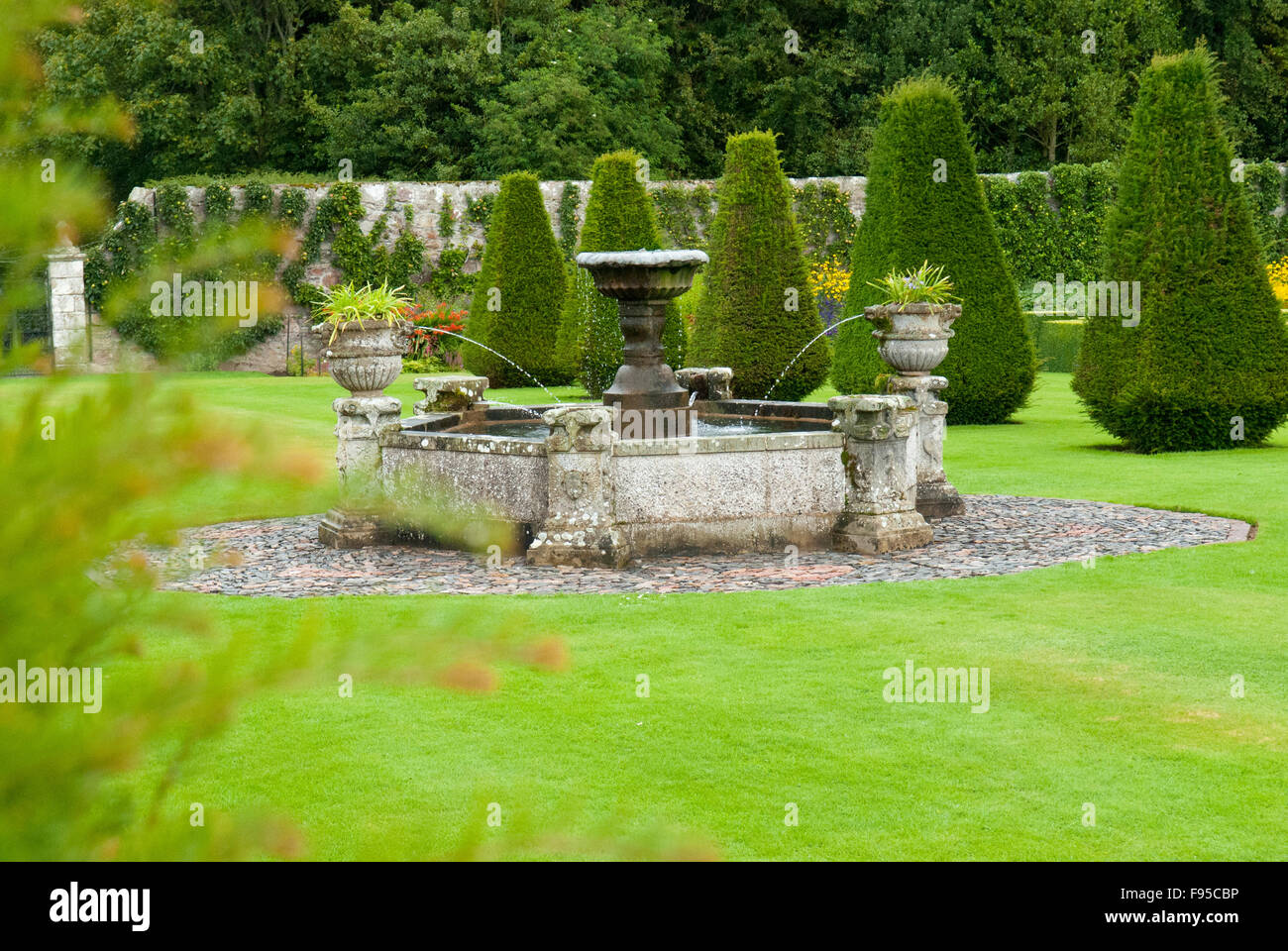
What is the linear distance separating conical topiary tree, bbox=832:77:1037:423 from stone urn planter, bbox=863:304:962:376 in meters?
6.07

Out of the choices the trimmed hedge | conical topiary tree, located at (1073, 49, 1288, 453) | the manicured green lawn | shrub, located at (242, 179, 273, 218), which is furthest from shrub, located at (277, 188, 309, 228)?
the manicured green lawn

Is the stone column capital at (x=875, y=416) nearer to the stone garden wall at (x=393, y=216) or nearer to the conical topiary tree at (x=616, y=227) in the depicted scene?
the conical topiary tree at (x=616, y=227)

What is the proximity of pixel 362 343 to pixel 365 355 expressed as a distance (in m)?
0.09

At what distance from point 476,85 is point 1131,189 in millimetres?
21346

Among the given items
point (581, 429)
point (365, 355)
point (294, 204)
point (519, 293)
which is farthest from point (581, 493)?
point (294, 204)

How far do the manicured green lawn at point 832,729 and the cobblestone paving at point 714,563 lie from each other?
428 mm

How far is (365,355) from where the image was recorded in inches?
418

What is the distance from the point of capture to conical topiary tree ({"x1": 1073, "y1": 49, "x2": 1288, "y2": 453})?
48.5 ft

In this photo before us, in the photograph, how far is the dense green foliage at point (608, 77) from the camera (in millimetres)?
33250

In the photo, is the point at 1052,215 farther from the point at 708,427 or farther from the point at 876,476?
the point at 876,476

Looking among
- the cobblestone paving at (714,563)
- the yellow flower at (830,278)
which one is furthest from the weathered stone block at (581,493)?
the yellow flower at (830,278)
